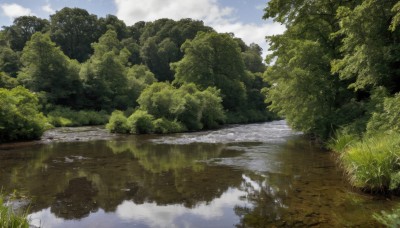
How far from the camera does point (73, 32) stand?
8162cm

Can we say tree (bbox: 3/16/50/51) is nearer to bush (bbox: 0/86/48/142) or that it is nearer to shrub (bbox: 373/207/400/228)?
bush (bbox: 0/86/48/142)

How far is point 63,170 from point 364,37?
13.9 meters

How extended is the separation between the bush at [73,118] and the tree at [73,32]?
39.4 metres

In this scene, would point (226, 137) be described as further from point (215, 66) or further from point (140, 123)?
point (215, 66)

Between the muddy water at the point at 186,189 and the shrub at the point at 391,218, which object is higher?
the shrub at the point at 391,218

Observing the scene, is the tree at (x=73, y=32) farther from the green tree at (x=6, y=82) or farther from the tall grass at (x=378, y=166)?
the tall grass at (x=378, y=166)

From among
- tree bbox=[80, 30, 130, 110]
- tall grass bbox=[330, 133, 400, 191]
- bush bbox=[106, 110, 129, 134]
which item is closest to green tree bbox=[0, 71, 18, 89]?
tree bbox=[80, 30, 130, 110]

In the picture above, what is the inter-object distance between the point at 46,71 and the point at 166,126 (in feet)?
75.7

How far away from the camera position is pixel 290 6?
20656 mm

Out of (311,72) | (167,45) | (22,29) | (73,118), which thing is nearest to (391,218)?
(311,72)

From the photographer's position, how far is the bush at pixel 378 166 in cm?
966

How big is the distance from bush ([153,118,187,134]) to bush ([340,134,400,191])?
75.0 ft

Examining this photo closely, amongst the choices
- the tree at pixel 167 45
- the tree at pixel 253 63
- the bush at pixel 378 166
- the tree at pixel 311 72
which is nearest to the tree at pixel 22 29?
the tree at pixel 167 45

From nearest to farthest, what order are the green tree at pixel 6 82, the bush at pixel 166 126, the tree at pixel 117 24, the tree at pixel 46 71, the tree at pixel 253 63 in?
the bush at pixel 166 126 < the green tree at pixel 6 82 < the tree at pixel 46 71 < the tree at pixel 253 63 < the tree at pixel 117 24
